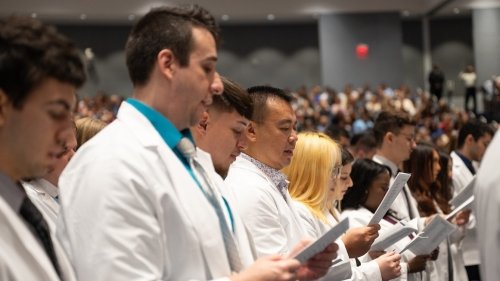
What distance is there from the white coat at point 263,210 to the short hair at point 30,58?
1.25m

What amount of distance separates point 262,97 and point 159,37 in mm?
1440

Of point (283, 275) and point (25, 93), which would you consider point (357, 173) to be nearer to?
point (283, 275)

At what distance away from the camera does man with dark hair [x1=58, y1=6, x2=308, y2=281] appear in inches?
76.6

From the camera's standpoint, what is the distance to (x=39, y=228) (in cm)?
190

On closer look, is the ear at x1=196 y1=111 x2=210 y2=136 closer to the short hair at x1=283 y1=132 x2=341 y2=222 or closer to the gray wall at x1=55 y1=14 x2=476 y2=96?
the short hair at x1=283 y1=132 x2=341 y2=222

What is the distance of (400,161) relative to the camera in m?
6.05

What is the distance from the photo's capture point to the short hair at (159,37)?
2182 mm

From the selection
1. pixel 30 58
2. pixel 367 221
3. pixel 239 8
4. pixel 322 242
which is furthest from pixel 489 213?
pixel 239 8

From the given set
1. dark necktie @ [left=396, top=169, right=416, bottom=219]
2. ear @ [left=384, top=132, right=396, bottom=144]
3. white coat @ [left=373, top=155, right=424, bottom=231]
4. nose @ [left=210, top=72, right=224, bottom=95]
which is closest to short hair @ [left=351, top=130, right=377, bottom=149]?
ear @ [left=384, top=132, right=396, bottom=144]

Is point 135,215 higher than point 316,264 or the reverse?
Result: higher

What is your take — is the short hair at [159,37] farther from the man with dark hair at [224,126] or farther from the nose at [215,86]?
the man with dark hair at [224,126]

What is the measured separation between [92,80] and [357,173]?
22.7 metres

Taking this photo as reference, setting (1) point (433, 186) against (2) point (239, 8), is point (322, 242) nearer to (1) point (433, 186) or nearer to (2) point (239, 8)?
(1) point (433, 186)

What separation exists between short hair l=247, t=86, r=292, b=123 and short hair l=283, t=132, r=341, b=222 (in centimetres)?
39
